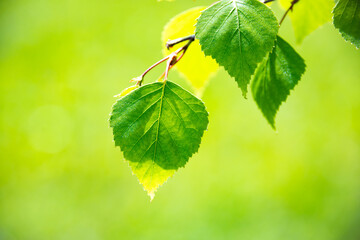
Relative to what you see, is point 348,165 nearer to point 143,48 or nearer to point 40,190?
point 143,48

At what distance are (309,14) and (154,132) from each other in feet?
1.62

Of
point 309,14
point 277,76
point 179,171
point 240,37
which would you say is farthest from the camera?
point 179,171

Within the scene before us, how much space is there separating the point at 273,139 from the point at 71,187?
191cm

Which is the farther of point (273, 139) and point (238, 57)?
point (273, 139)

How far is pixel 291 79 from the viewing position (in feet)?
2.10

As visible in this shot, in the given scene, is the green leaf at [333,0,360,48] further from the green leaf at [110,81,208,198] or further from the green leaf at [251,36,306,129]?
the green leaf at [110,81,208,198]

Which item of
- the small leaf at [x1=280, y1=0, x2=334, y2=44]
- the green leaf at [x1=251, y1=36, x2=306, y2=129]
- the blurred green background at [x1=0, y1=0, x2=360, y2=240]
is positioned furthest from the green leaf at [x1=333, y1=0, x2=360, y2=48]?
the blurred green background at [x1=0, y1=0, x2=360, y2=240]

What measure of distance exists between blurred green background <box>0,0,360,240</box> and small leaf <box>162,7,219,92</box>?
199 centimetres

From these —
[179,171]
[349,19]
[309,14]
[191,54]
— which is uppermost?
[179,171]

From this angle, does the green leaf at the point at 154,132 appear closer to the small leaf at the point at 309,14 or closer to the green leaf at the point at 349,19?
the green leaf at the point at 349,19

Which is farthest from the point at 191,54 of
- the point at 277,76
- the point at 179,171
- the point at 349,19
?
the point at 179,171

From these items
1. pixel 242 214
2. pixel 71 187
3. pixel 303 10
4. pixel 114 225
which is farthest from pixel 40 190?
pixel 303 10

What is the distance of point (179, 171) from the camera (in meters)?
3.08

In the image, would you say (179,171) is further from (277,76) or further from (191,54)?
(277,76)
